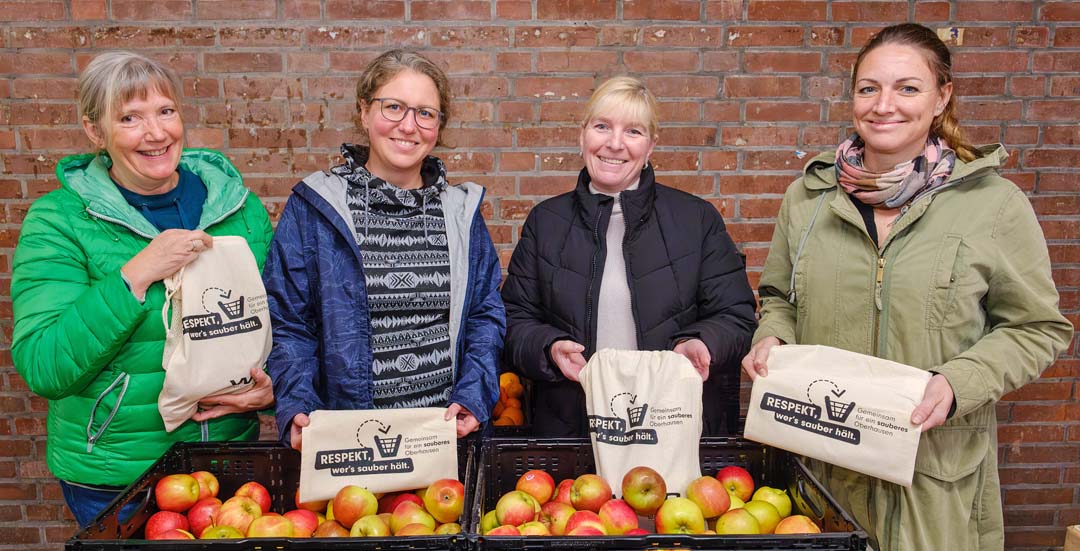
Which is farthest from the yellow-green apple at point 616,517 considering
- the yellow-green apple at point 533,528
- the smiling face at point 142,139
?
the smiling face at point 142,139

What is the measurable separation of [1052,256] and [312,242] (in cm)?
293

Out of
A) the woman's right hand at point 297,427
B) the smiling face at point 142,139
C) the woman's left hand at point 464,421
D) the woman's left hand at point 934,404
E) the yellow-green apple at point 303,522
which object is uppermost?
the smiling face at point 142,139

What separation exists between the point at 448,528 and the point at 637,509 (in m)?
0.41

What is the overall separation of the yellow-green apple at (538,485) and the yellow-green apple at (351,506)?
0.33 metres

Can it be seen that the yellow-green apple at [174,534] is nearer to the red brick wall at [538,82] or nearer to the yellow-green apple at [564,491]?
the yellow-green apple at [564,491]

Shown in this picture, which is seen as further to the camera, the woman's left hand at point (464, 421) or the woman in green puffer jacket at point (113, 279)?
the woman's left hand at point (464, 421)

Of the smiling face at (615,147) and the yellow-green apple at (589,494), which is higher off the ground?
the smiling face at (615,147)

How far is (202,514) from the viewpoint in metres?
1.57

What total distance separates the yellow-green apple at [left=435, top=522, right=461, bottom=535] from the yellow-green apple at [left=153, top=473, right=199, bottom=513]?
21.8 inches

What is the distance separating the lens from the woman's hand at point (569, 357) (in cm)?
187

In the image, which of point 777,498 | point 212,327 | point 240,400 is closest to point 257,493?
point 240,400

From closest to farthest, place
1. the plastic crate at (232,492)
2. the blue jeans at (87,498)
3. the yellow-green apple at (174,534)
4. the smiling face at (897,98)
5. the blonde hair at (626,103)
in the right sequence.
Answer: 1. the plastic crate at (232,492)
2. the yellow-green apple at (174,534)
3. the smiling face at (897,98)
4. the blue jeans at (87,498)
5. the blonde hair at (626,103)

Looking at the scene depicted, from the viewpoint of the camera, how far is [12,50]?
9.05ft

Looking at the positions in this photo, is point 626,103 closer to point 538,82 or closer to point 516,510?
point 538,82
